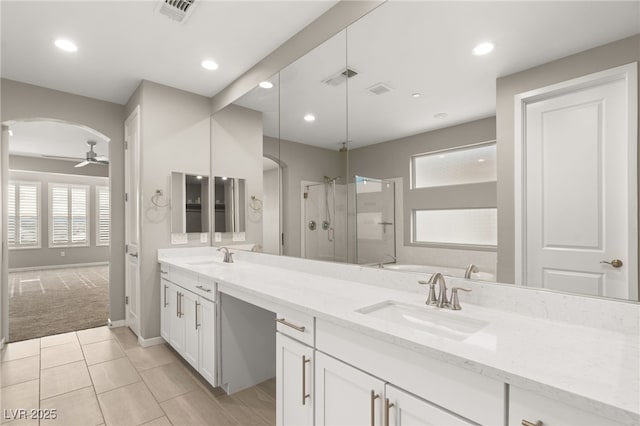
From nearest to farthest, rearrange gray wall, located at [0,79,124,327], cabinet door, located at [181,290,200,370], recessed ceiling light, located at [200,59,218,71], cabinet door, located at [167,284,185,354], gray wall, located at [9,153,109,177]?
cabinet door, located at [181,290,200,370] < cabinet door, located at [167,284,185,354] < recessed ceiling light, located at [200,59,218,71] < gray wall, located at [0,79,124,327] < gray wall, located at [9,153,109,177]

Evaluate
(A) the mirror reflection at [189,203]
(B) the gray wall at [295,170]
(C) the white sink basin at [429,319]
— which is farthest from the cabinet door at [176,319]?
(C) the white sink basin at [429,319]

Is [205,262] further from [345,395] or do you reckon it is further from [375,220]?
[345,395]

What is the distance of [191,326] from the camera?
2521 millimetres

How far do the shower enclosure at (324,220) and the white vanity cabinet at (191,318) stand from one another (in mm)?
777

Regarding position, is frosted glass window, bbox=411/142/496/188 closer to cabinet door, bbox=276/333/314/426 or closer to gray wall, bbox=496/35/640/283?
gray wall, bbox=496/35/640/283

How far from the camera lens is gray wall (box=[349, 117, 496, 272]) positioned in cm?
142

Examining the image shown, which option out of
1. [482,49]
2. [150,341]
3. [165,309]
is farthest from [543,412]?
[150,341]

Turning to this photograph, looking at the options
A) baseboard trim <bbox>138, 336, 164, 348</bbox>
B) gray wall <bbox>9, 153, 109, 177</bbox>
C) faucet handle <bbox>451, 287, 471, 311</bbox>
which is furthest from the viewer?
gray wall <bbox>9, 153, 109, 177</bbox>

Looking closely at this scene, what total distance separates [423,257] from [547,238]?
1.82 feet

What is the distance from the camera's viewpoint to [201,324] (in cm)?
237

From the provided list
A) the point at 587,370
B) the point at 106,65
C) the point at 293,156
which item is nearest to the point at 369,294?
the point at 587,370

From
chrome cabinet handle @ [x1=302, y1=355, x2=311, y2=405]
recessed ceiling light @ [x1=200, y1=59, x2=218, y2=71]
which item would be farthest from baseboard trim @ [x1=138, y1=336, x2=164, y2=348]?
recessed ceiling light @ [x1=200, y1=59, x2=218, y2=71]

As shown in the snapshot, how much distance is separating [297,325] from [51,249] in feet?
31.9

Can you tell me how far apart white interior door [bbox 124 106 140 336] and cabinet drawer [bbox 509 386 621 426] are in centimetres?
340
